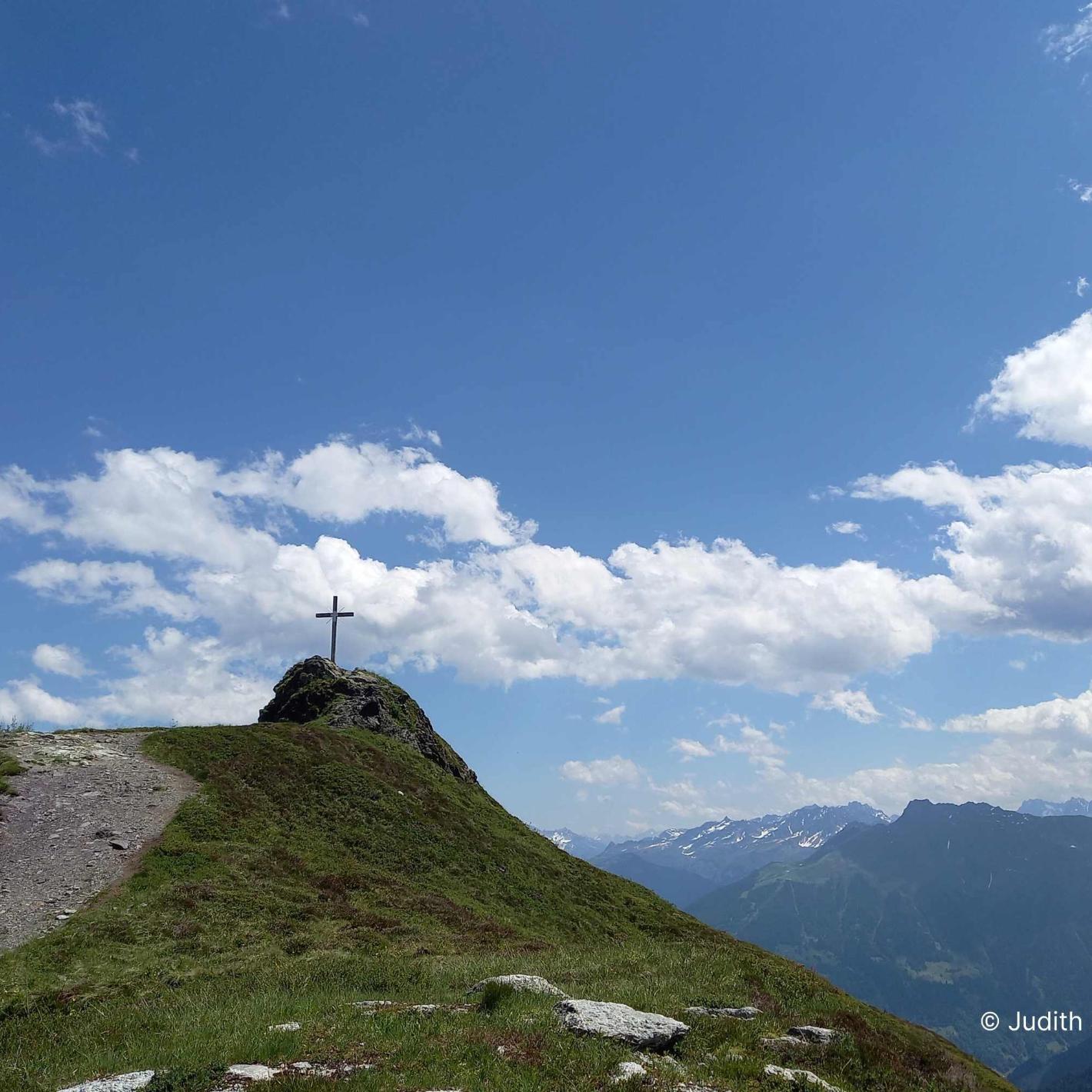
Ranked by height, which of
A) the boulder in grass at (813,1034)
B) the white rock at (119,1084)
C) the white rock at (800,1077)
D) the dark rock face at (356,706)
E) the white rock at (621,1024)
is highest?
the dark rock face at (356,706)

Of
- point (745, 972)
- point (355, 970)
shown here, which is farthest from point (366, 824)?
point (745, 972)

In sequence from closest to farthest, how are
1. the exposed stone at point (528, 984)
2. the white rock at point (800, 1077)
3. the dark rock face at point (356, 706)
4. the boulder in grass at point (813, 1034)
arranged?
the white rock at point (800, 1077), the boulder in grass at point (813, 1034), the exposed stone at point (528, 984), the dark rock face at point (356, 706)

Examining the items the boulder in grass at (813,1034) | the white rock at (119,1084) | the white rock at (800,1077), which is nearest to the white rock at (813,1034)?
the boulder in grass at (813,1034)

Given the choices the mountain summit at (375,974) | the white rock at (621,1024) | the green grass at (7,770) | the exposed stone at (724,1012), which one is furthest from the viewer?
the green grass at (7,770)

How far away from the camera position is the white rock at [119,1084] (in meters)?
11.9

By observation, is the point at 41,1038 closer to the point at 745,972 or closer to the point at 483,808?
the point at 745,972

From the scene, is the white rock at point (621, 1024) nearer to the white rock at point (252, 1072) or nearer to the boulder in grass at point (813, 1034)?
the boulder in grass at point (813, 1034)

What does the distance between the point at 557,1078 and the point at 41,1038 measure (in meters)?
13.1

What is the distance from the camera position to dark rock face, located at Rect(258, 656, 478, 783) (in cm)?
6931

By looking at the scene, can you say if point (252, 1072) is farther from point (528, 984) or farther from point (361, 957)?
point (361, 957)

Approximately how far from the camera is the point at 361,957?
88.0 feet

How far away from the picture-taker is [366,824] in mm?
48594

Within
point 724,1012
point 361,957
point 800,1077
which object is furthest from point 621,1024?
point 361,957

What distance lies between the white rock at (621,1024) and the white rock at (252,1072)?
588cm
